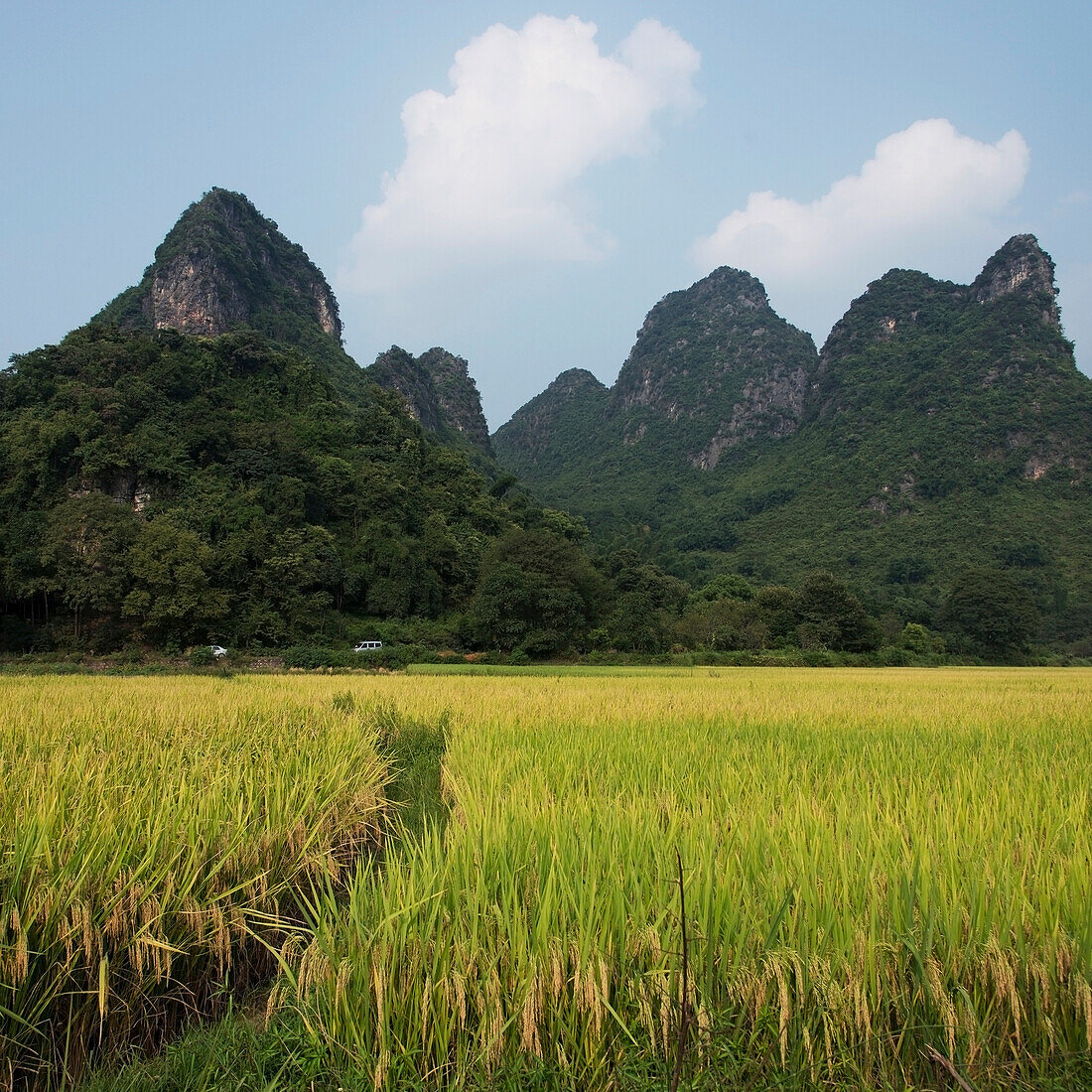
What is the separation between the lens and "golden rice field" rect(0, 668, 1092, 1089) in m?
1.53

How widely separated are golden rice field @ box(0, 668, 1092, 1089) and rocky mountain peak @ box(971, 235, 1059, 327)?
337 ft

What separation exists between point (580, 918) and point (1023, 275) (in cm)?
11173

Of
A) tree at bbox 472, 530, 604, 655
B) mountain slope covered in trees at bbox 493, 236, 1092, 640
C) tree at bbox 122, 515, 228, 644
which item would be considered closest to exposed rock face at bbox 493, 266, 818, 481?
mountain slope covered in trees at bbox 493, 236, 1092, 640

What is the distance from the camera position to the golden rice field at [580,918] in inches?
60.2

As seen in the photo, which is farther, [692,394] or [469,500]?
[692,394]

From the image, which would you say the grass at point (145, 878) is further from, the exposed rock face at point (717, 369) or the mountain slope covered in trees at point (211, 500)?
the exposed rock face at point (717, 369)

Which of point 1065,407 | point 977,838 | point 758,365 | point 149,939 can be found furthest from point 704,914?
point 758,365

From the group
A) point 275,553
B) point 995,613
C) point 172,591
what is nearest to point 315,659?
Answer: point 172,591

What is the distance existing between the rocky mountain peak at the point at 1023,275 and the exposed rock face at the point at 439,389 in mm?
79265

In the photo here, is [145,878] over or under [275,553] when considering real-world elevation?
under

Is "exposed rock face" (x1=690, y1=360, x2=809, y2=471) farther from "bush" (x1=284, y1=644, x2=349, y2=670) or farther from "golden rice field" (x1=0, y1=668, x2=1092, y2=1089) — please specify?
"golden rice field" (x1=0, y1=668, x2=1092, y2=1089)

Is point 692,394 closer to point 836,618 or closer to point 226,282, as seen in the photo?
point 226,282

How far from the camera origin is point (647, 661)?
28656 mm

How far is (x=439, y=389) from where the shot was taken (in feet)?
370
